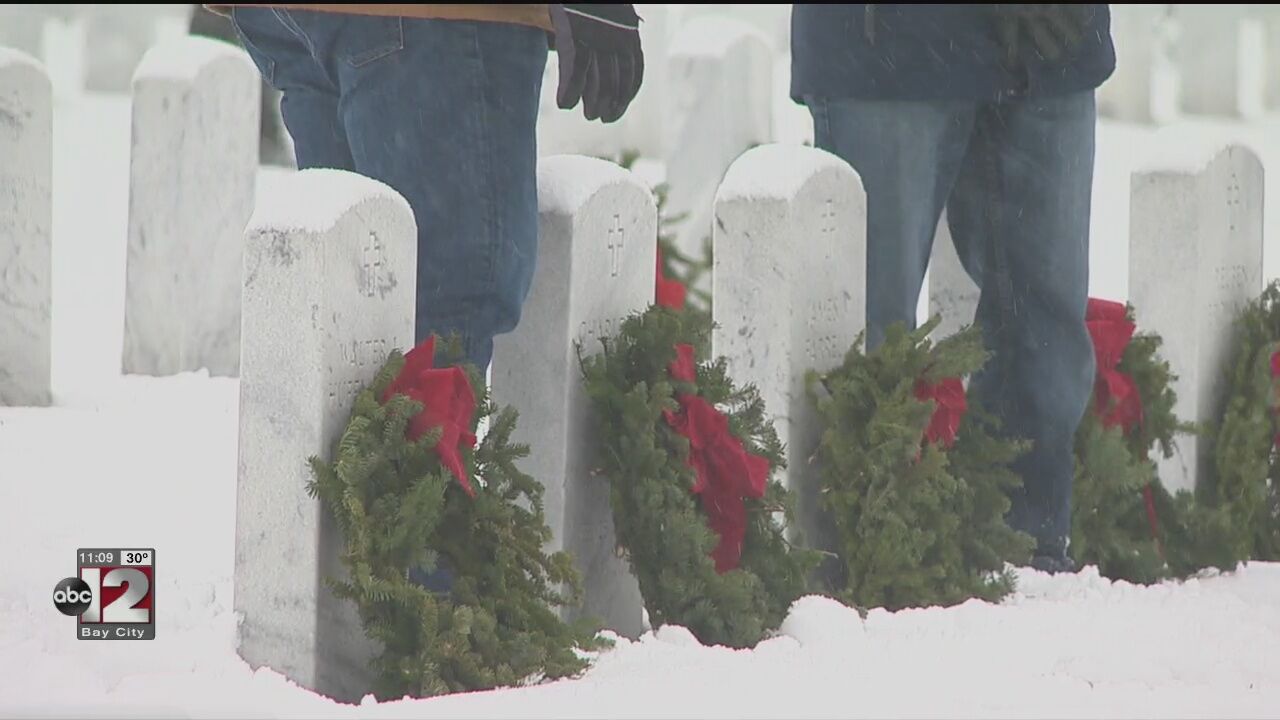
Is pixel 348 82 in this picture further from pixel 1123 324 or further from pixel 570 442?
pixel 1123 324

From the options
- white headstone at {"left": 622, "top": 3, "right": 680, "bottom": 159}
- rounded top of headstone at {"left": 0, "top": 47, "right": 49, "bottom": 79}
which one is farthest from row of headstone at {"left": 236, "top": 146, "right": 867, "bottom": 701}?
white headstone at {"left": 622, "top": 3, "right": 680, "bottom": 159}

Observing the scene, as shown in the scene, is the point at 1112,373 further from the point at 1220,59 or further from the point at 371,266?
the point at 1220,59

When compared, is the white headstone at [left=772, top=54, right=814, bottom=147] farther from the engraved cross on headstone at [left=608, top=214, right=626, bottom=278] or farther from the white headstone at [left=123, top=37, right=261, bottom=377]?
the engraved cross on headstone at [left=608, top=214, right=626, bottom=278]

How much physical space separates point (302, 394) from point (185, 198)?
3.75 meters

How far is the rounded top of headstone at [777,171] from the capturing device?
4.34 meters

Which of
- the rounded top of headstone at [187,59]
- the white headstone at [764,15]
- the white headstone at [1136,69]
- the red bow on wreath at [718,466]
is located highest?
the white headstone at [764,15]

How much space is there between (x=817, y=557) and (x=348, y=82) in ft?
4.27

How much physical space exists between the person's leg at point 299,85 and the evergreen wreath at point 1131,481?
206 centimetres

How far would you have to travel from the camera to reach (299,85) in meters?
3.67

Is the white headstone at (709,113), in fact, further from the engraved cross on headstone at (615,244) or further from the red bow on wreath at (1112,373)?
the engraved cross on headstone at (615,244)

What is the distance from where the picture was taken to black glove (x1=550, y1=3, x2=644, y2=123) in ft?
11.5

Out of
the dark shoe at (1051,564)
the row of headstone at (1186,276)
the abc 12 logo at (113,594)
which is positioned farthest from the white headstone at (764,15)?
the abc 12 logo at (113,594)

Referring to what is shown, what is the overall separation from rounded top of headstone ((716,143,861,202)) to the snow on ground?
0.89 m

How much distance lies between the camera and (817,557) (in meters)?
3.99
